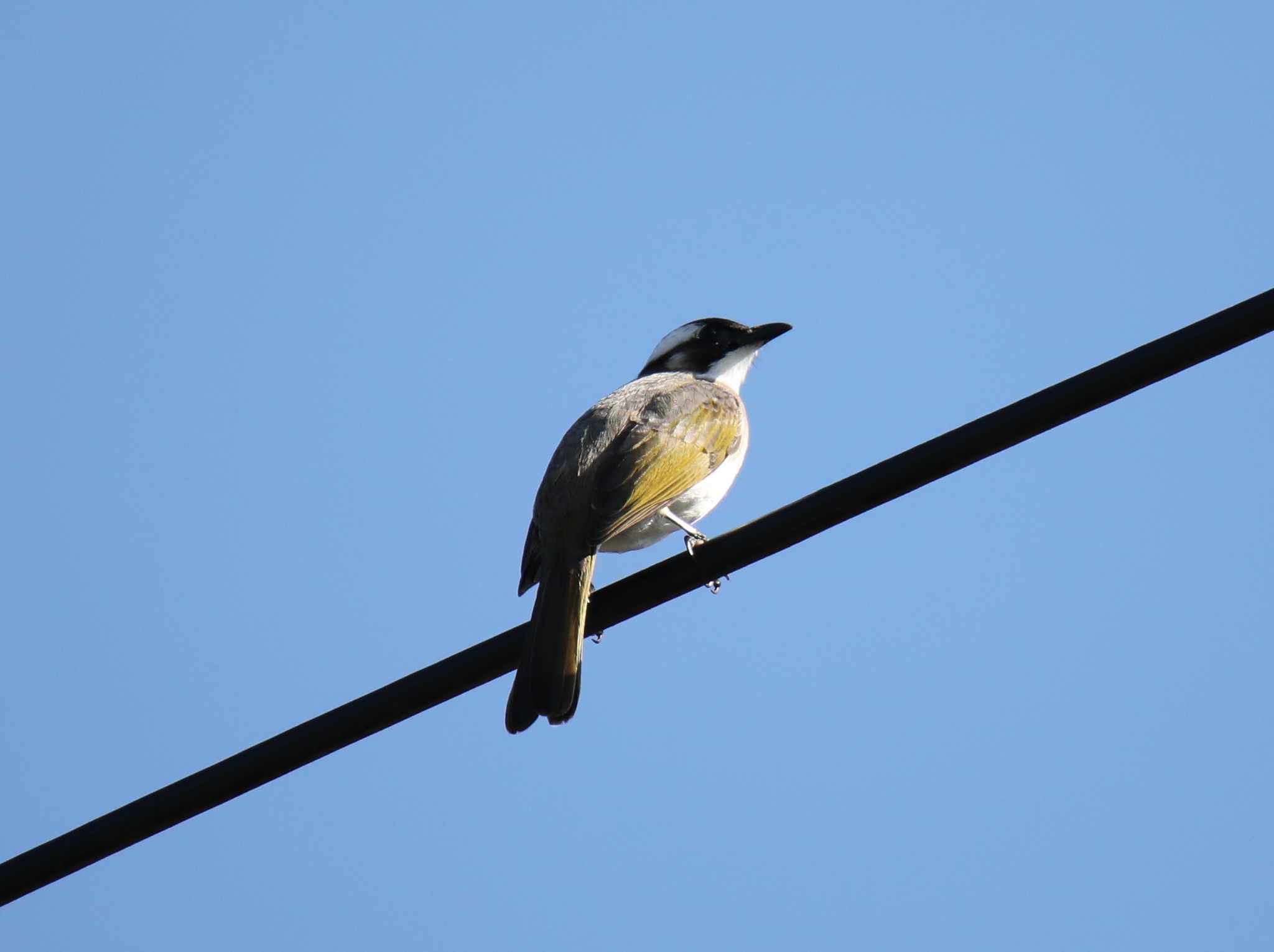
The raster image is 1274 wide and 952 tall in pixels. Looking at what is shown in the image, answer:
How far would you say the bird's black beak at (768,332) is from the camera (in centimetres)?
913

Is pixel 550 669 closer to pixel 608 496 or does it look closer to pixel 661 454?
pixel 608 496

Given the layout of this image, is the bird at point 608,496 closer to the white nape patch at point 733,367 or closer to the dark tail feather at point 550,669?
the dark tail feather at point 550,669

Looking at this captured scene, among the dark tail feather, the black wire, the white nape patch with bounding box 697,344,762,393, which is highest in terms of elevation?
the white nape patch with bounding box 697,344,762,393

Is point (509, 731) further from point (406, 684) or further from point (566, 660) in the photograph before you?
point (406, 684)

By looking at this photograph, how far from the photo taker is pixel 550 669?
597 centimetres

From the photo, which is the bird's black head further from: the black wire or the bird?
the black wire

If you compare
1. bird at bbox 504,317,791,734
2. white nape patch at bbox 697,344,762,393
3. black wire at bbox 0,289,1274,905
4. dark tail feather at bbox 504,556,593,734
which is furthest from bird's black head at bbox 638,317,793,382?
black wire at bbox 0,289,1274,905

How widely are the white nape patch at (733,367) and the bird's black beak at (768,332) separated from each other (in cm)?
5

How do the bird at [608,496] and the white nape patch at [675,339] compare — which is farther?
the white nape patch at [675,339]

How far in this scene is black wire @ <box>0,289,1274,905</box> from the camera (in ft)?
13.1

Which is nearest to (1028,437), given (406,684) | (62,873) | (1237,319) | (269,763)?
(1237,319)

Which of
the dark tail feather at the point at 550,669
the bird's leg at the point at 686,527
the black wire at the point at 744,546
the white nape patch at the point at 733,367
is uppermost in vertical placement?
the white nape patch at the point at 733,367

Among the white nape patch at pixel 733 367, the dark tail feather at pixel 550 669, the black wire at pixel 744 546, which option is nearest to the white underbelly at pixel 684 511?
the dark tail feather at pixel 550 669

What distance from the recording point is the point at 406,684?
13.9 ft
